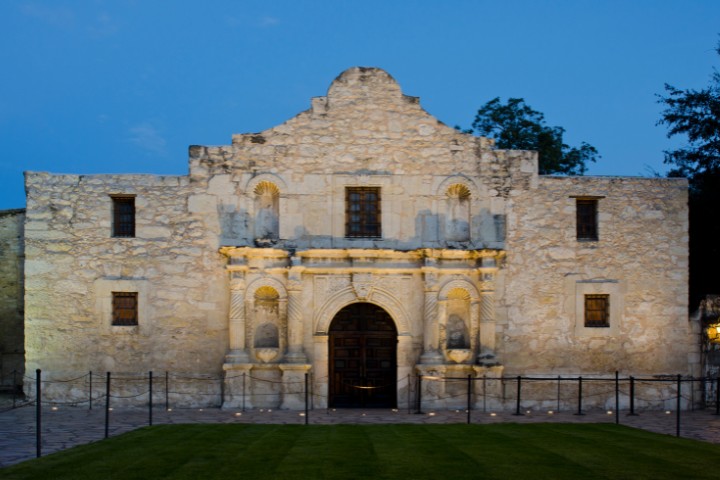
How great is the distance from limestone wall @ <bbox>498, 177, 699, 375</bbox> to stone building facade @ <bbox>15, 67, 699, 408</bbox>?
0.16ft

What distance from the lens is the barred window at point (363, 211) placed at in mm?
19125

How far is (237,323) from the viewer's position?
718 inches

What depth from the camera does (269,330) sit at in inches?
741

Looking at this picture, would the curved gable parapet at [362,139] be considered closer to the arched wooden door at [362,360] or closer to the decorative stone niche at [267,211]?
the decorative stone niche at [267,211]

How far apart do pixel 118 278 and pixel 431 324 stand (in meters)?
7.70

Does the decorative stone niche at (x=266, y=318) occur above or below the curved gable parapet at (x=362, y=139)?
below

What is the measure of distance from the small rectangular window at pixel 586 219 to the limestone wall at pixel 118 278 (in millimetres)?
9124

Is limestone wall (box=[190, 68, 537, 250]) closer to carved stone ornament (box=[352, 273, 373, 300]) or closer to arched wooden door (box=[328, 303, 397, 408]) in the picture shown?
carved stone ornament (box=[352, 273, 373, 300])

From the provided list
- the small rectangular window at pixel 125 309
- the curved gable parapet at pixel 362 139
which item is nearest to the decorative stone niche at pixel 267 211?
the curved gable parapet at pixel 362 139

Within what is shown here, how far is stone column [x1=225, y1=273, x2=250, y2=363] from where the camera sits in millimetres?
18125

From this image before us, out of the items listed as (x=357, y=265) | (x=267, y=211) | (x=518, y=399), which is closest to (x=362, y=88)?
(x=267, y=211)

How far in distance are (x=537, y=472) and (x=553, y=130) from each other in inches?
845

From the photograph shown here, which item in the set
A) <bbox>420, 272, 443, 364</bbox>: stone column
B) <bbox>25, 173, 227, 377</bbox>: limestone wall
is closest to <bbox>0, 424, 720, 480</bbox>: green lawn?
<bbox>420, 272, 443, 364</bbox>: stone column

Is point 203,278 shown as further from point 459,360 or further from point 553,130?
point 553,130
